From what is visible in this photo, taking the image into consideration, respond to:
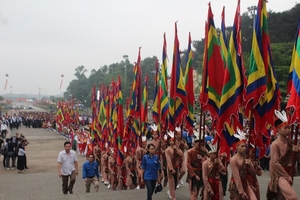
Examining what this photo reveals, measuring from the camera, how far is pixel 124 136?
477 inches

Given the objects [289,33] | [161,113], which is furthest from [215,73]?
[289,33]

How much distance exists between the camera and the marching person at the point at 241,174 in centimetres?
612

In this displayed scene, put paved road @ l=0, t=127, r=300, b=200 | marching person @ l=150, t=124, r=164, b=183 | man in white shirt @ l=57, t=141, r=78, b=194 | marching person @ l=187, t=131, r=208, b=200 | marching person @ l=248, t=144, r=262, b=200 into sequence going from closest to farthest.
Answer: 1. marching person @ l=248, t=144, r=262, b=200
2. marching person @ l=187, t=131, r=208, b=200
3. paved road @ l=0, t=127, r=300, b=200
4. man in white shirt @ l=57, t=141, r=78, b=194
5. marching person @ l=150, t=124, r=164, b=183

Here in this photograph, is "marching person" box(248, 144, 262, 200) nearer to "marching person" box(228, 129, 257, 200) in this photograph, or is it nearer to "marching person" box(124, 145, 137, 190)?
"marching person" box(228, 129, 257, 200)

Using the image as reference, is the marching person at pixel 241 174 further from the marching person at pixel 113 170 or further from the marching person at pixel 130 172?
the marching person at pixel 113 170

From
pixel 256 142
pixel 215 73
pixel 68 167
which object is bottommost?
pixel 68 167

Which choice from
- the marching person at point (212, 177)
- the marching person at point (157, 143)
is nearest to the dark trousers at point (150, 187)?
the marching person at point (157, 143)

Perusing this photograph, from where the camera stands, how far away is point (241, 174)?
6.23 metres

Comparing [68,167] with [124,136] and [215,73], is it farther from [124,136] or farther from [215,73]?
[215,73]

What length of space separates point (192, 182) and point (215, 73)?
230 cm

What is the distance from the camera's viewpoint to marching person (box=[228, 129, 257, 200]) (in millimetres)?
6117

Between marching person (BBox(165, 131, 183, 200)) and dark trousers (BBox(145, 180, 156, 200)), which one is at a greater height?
marching person (BBox(165, 131, 183, 200))

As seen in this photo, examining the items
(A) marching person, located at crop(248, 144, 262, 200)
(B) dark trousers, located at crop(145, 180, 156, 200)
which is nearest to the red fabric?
(A) marching person, located at crop(248, 144, 262, 200)

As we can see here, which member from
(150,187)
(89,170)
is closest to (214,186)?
(150,187)
